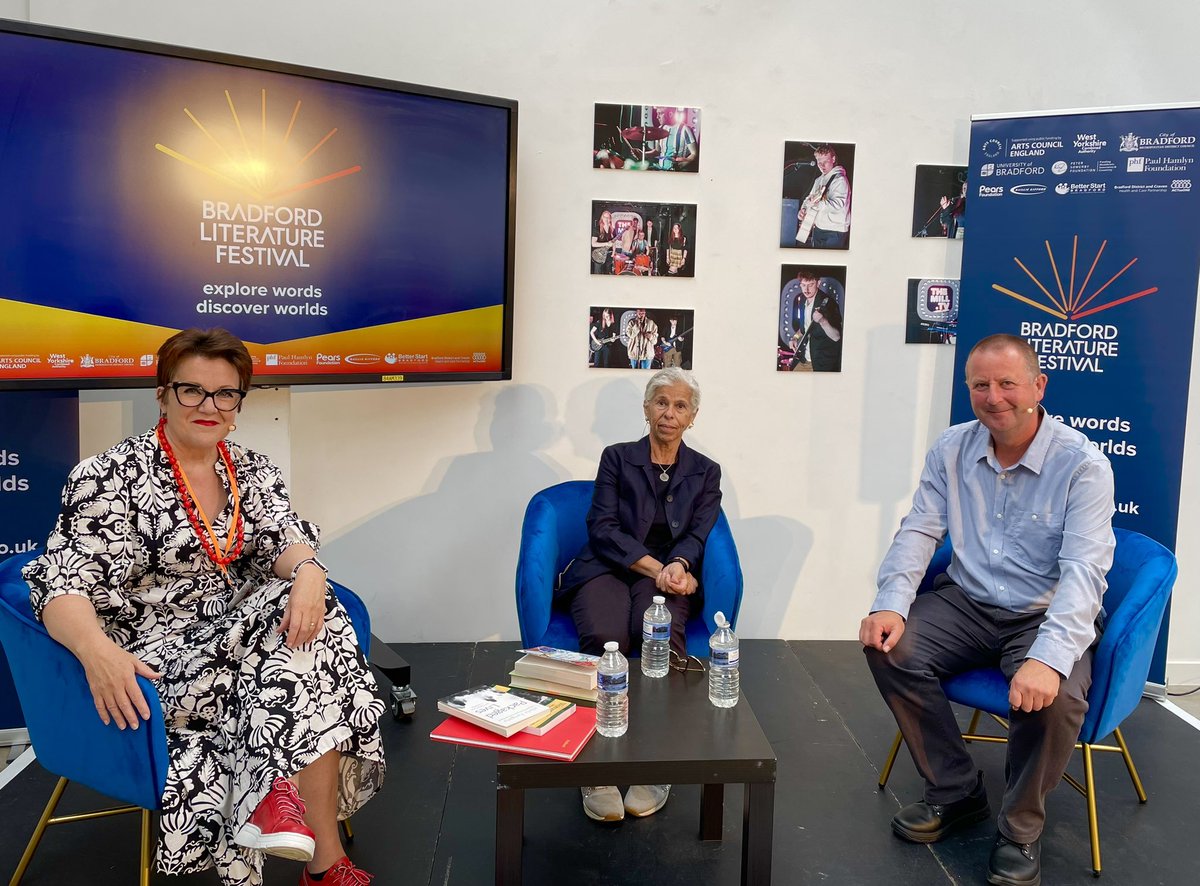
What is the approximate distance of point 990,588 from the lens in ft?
9.30

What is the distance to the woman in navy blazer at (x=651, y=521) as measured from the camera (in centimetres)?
312

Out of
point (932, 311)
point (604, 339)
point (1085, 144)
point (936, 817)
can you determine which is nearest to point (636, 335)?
point (604, 339)

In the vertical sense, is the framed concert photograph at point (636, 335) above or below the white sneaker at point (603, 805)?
above

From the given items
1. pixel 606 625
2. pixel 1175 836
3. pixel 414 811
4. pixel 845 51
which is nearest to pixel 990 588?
pixel 1175 836

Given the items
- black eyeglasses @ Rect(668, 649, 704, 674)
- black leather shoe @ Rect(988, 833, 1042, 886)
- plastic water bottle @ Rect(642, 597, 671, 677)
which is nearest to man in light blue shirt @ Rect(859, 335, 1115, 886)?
black leather shoe @ Rect(988, 833, 1042, 886)

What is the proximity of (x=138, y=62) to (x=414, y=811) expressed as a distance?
2.35m

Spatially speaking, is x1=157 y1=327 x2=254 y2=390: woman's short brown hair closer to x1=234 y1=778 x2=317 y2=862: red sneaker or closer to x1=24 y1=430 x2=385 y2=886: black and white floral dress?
x1=24 y1=430 x2=385 y2=886: black and white floral dress

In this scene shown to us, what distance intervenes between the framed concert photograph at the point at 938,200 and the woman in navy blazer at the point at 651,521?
151 centimetres

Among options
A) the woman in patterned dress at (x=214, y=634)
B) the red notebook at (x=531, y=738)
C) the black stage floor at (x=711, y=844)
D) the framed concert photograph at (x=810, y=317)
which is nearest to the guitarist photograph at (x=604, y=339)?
the framed concert photograph at (x=810, y=317)

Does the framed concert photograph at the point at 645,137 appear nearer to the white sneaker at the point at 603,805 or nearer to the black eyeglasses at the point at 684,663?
the black eyeglasses at the point at 684,663

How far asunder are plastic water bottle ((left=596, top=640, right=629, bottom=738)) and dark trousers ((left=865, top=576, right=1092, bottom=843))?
893 millimetres

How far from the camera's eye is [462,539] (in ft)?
13.6

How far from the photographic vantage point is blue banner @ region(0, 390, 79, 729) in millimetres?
3080

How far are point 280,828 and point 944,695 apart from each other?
181 centimetres
